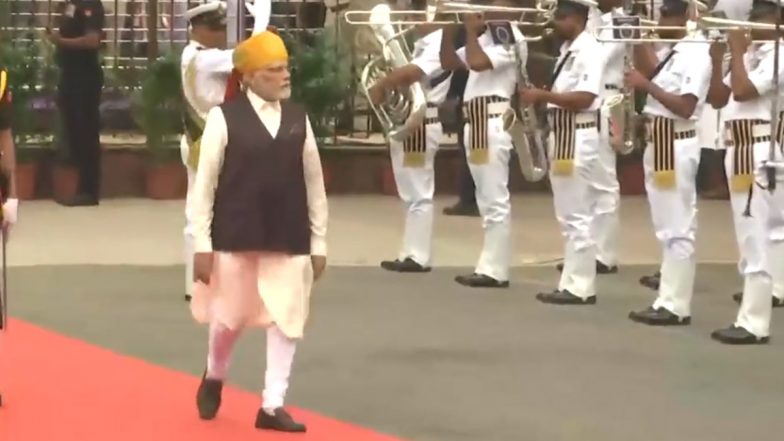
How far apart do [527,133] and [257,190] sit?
13.4ft

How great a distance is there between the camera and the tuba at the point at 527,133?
10.5 meters

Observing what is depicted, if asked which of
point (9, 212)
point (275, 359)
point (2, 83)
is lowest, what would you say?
point (275, 359)

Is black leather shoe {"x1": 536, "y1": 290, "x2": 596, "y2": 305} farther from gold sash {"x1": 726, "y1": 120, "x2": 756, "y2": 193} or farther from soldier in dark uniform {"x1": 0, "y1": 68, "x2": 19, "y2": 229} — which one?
soldier in dark uniform {"x1": 0, "y1": 68, "x2": 19, "y2": 229}

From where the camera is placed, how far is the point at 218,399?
7.25 m

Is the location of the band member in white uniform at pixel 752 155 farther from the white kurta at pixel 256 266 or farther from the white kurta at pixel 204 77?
the white kurta at pixel 256 266

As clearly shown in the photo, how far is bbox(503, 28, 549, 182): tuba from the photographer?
1055 centimetres

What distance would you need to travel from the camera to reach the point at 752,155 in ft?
29.2

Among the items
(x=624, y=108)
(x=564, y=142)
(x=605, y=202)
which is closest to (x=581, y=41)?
(x=624, y=108)

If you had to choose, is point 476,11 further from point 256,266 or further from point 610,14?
point 256,266

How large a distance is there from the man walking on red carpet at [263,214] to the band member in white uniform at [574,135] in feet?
10.6

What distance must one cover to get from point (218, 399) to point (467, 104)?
3973mm

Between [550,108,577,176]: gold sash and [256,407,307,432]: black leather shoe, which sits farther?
[550,108,577,176]: gold sash

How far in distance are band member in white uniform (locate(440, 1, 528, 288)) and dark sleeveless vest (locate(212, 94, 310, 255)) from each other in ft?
11.8

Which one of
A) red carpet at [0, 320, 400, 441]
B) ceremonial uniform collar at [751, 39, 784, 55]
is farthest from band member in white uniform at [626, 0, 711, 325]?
red carpet at [0, 320, 400, 441]
